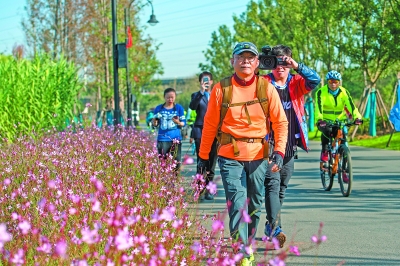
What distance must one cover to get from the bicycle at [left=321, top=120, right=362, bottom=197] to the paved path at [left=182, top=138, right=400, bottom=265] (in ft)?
0.72

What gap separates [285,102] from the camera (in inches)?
288

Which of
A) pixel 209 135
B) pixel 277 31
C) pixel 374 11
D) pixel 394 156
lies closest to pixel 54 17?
pixel 277 31

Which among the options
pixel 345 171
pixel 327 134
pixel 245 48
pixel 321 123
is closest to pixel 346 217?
pixel 345 171

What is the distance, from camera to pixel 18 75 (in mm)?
19000

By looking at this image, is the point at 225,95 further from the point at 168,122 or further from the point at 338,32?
the point at 338,32

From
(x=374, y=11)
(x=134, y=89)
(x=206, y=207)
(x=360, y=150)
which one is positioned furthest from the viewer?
(x=134, y=89)

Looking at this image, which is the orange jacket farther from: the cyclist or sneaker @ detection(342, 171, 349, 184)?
sneaker @ detection(342, 171, 349, 184)

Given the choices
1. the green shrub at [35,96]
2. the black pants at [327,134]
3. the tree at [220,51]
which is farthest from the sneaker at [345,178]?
Result: the tree at [220,51]

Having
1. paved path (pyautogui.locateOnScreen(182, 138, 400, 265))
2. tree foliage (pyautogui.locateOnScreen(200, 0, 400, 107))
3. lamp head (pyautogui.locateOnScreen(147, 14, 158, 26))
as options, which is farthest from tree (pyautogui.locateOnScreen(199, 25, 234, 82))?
paved path (pyautogui.locateOnScreen(182, 138, 400, 265))

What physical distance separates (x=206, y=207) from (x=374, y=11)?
675 inches

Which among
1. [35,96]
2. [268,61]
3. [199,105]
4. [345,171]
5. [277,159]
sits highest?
[268,61]

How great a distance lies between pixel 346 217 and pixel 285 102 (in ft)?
7.32

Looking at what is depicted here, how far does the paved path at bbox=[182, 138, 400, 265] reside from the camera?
6.71 m

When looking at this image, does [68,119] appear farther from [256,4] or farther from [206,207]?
[256,4]
